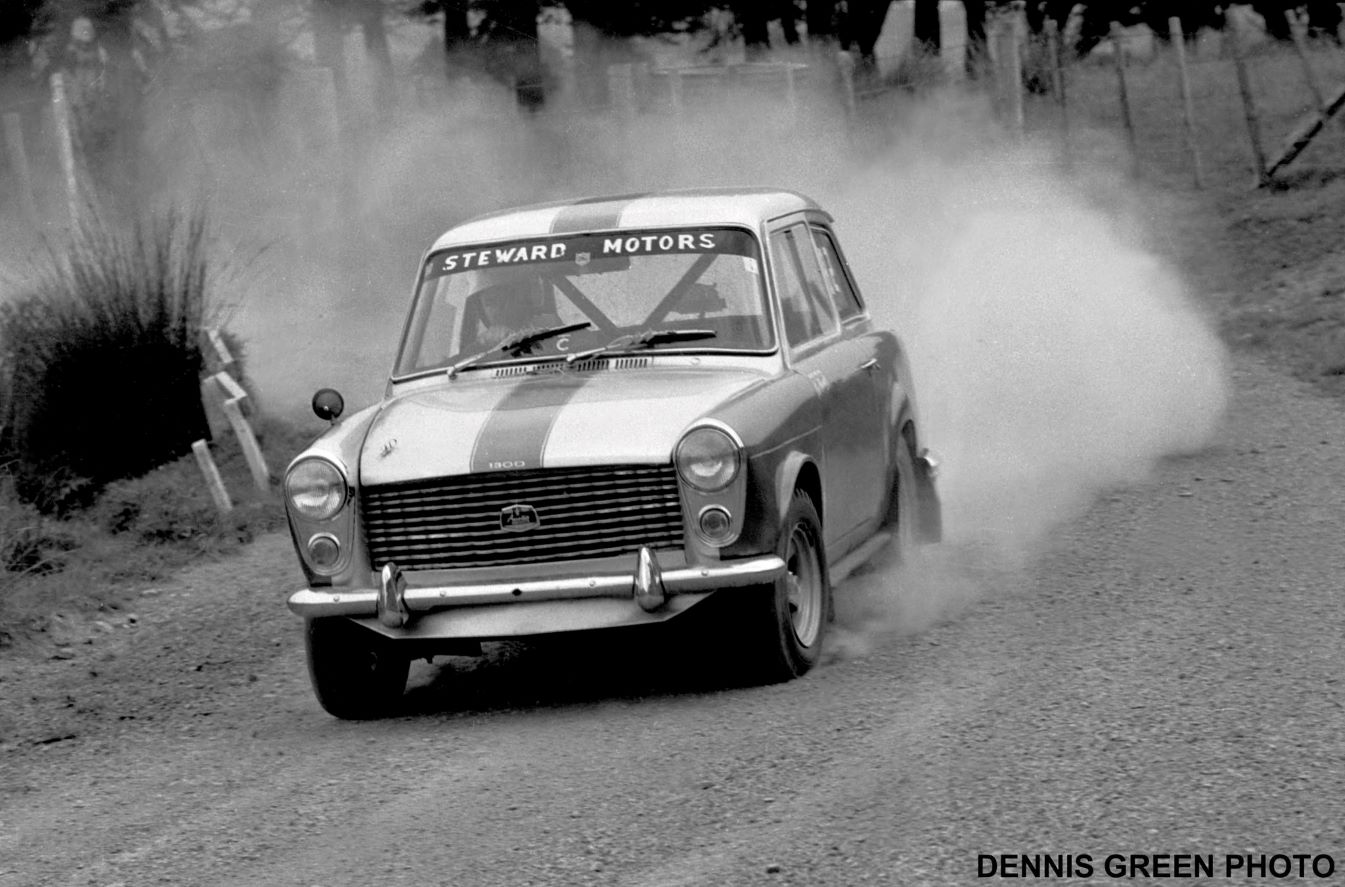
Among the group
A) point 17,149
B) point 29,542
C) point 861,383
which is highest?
point 861,383

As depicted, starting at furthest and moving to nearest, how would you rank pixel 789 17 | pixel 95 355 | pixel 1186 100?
pixel 789 17
pixel 1186 100
pixel 95 355

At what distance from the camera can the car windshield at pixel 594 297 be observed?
7.82m

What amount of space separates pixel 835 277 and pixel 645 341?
1.42 metres

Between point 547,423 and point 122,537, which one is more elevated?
point 547,423

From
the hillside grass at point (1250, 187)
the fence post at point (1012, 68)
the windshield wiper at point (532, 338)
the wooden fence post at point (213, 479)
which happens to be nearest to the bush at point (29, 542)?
the wooden fence post at point (213, 479)

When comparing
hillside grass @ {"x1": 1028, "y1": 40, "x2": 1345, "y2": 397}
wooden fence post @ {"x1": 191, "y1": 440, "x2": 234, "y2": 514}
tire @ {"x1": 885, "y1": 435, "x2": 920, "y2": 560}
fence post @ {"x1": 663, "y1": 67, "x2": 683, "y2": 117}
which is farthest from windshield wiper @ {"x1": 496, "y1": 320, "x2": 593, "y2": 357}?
fence post @ {"x1": 663, "y1": 67, "x2": 683, "y2": 117}

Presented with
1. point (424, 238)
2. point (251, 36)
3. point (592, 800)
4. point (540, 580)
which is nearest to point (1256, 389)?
point (540, 580)

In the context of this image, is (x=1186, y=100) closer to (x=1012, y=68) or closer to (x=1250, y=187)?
(x=1250, y=187)

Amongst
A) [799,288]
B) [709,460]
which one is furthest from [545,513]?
[799,288]

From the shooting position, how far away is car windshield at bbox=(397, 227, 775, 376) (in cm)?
782

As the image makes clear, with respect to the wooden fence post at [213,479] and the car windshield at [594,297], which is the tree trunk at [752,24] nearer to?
the wooden fence post at [213,479]

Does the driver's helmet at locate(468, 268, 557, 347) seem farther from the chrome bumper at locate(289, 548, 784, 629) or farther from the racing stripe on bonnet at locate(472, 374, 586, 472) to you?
the chrome bumper at locate(289, 548, 784, 629)

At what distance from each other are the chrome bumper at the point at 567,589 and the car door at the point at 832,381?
0.89m

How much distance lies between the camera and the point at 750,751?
611 centimetres
